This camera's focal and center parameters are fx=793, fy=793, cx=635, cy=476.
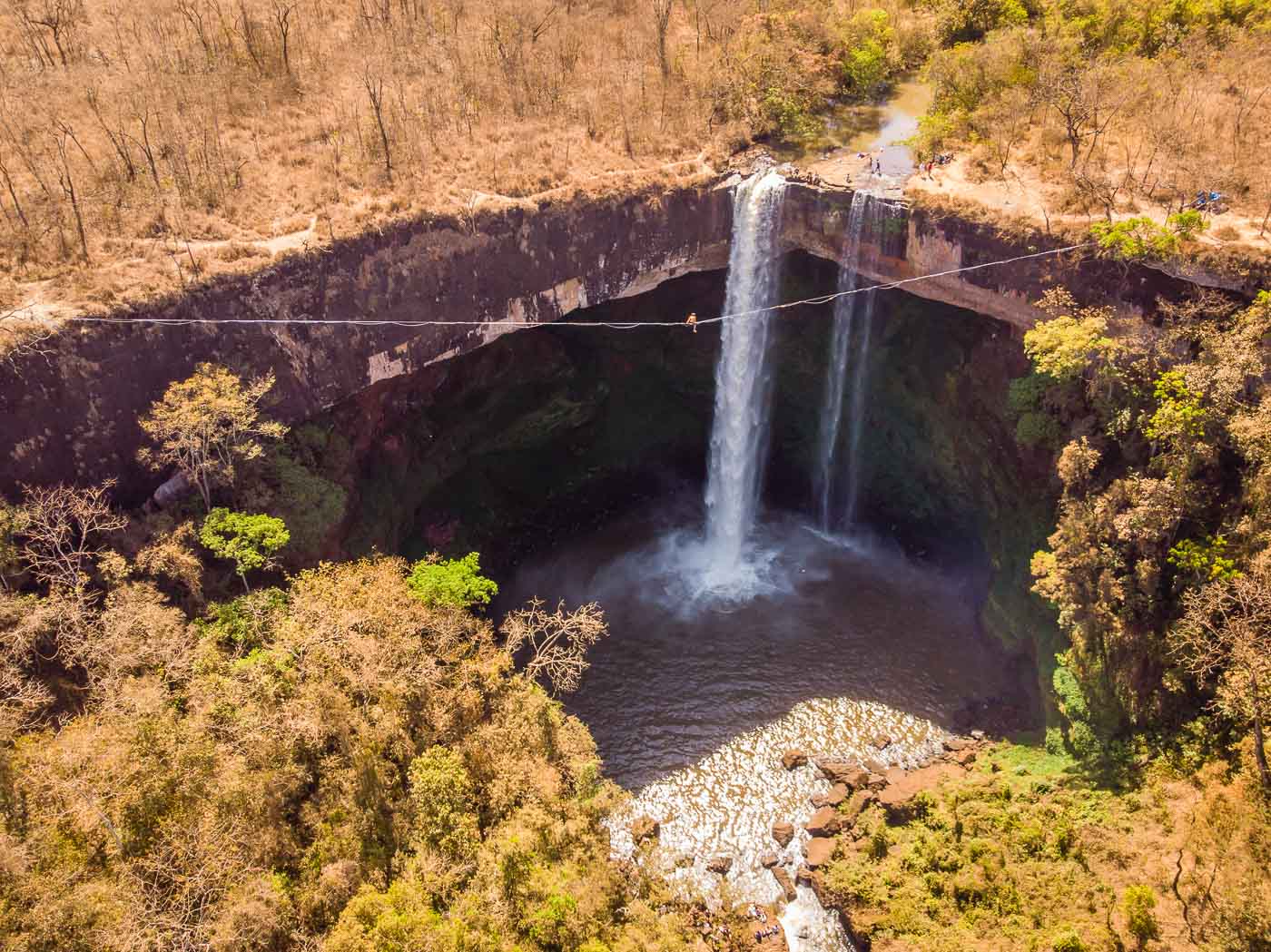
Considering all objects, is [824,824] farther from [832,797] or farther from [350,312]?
[350,312]

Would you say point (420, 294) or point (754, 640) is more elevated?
point (420, 294)

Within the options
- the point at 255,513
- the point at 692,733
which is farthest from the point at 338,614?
the point at 692,733

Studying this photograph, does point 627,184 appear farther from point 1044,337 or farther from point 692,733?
point 692,733

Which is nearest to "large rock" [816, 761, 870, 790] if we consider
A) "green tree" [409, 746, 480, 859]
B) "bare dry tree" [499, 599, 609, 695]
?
"bare dry tree" [499, 599, 609, 695]

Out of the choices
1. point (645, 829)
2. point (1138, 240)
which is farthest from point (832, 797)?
point (1138, 240)

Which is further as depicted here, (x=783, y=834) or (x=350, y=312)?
(x=350, y=312)

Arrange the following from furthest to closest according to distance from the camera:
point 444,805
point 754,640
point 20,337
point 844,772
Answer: point 754,640 < point 844,772 < point 20,337 < point 444,805

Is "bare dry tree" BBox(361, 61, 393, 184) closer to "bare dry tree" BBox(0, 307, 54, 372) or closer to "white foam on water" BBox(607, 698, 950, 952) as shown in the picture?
"bare dry tree" BBox(0, 307, 54, 372)
